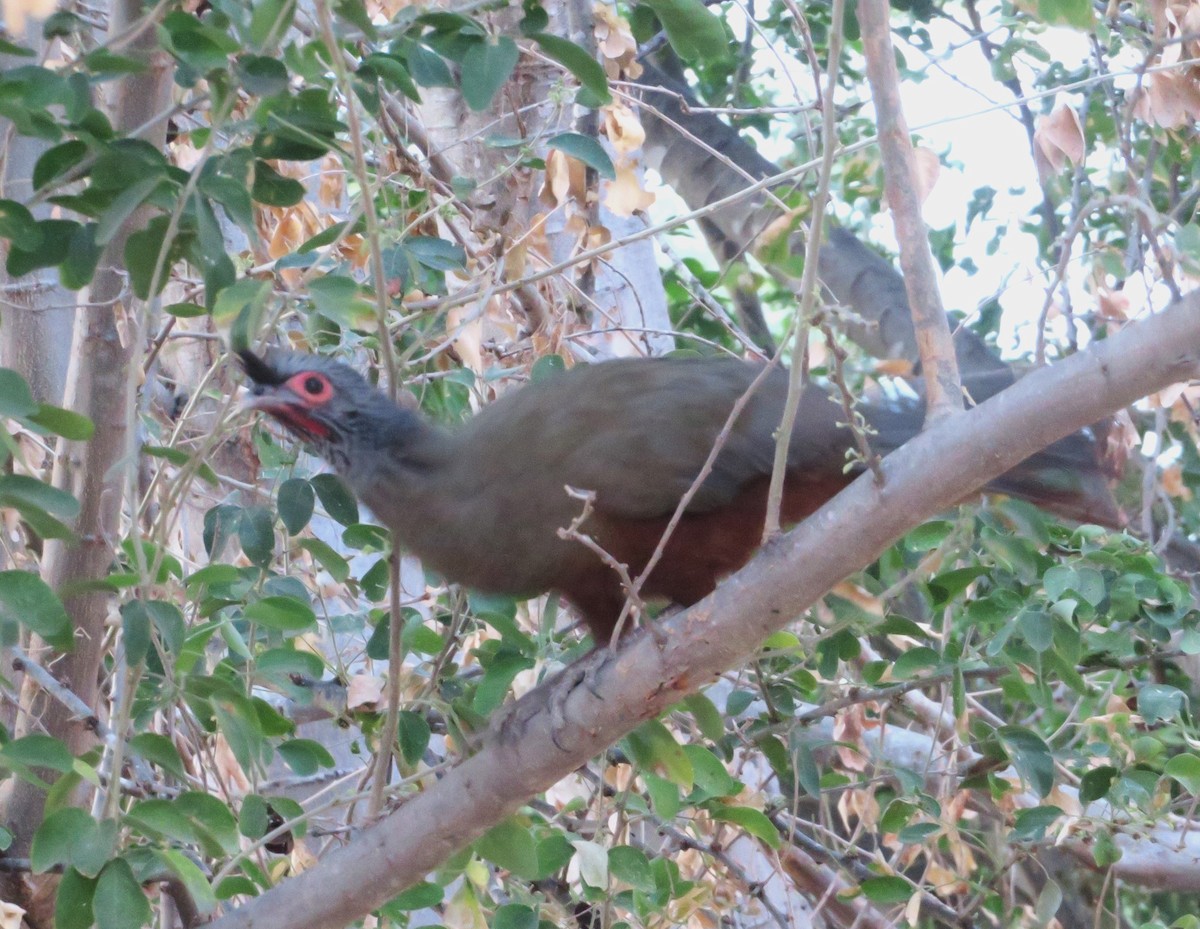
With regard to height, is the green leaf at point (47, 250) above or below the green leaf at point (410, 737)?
above

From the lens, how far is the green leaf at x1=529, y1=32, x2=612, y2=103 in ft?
7.21

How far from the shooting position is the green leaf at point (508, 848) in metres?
2.35

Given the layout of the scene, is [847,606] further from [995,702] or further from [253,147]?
[995,702]

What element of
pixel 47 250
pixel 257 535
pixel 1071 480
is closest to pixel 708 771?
pixel 1071 480

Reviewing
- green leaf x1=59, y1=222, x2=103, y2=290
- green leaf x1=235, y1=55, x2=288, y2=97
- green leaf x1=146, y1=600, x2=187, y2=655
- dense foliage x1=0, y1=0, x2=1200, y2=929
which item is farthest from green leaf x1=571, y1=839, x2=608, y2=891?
green leaf x1=235, y1=55, x2=288, y2=97

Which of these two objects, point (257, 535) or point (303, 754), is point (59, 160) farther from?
point (303, 754)

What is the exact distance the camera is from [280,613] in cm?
240

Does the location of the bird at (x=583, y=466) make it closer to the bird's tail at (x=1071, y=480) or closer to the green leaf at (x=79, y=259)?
the bird's tail at (x=1071, y=480)

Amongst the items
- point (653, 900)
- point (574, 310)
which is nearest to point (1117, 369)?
point (653, 900)

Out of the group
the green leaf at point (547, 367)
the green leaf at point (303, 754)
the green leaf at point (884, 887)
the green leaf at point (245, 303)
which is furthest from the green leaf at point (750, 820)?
the green leaf at point (245, 303)

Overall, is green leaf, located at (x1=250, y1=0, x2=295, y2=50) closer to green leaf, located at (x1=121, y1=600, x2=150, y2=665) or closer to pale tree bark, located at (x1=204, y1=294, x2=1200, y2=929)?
green leaf, located at (x1=121, y1=600, x2=150, y2=665)

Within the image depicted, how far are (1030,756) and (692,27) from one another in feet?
5.39

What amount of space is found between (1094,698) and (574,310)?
6.40 feet

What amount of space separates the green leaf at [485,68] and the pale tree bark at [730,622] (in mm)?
922
